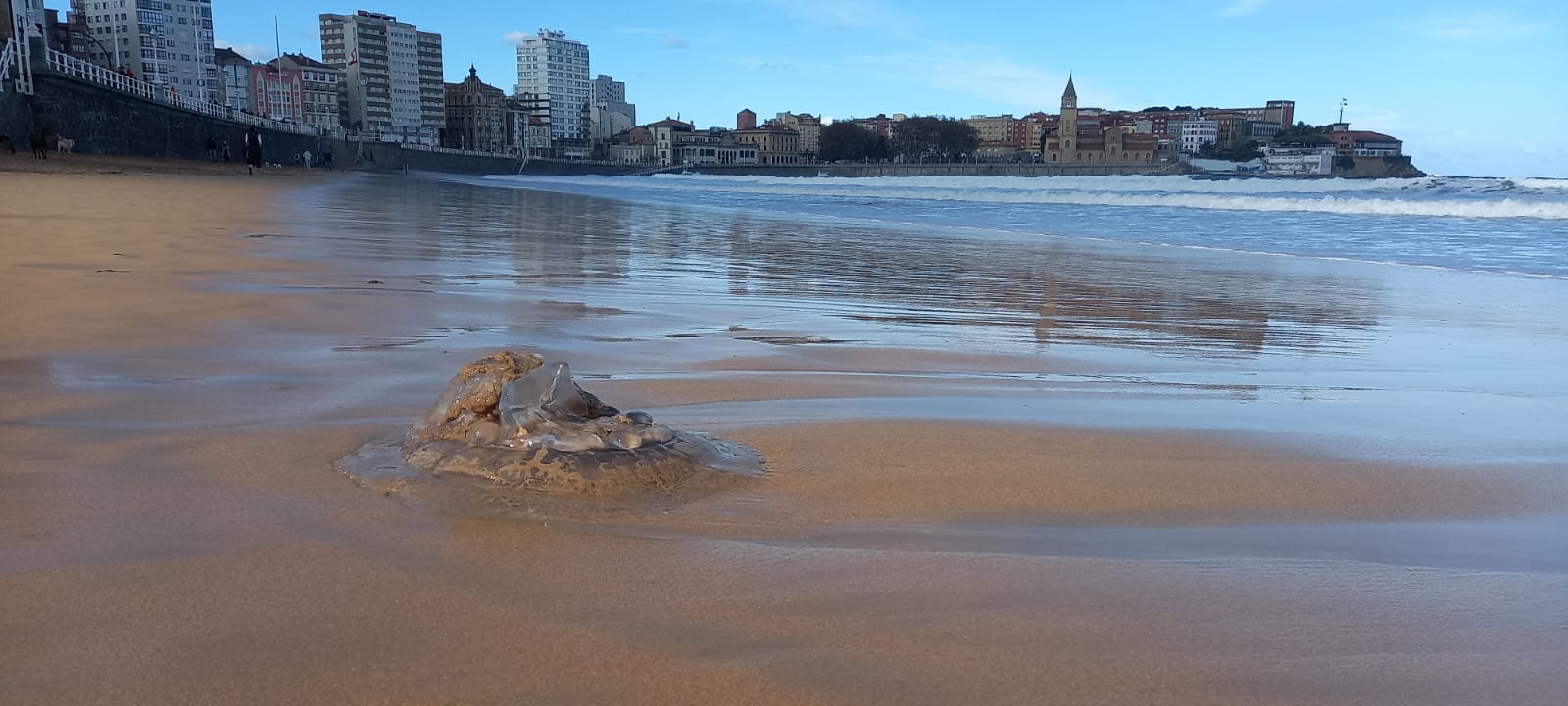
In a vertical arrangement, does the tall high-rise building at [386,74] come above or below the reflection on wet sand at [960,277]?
above

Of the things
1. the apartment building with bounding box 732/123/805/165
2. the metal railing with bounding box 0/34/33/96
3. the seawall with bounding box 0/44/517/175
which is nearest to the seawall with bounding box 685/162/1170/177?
the apartment building with bounding box 732/123/805/165

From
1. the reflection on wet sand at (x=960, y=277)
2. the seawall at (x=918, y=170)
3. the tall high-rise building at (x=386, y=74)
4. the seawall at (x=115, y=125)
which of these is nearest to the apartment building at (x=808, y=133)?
the seawall at (x=918, y=170)

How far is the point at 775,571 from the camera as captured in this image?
1453 millimetres

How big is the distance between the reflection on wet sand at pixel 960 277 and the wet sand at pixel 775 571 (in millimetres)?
2128

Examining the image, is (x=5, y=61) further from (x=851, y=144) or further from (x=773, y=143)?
(x=773, y=143)

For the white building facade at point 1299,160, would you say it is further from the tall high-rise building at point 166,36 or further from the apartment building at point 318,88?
the tall high-rise building at point 166,36

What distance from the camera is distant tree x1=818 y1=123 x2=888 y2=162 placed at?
12988cm

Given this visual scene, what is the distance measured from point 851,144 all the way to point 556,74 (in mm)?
90682

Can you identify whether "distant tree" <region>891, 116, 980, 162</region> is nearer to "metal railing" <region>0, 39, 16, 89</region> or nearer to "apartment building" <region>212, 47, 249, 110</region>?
Result: "apartment building" <region>212, 47, 249, 110</region>

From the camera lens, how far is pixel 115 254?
499 centimetres

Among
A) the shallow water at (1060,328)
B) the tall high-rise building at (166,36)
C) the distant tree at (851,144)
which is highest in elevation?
the tall high-rise building at (166,36)

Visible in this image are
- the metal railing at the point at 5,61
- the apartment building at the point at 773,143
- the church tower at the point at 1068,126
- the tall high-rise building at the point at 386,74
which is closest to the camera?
the metal railing at the point at 5,61

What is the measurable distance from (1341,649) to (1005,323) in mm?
3325

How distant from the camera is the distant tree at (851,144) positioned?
426 ft
